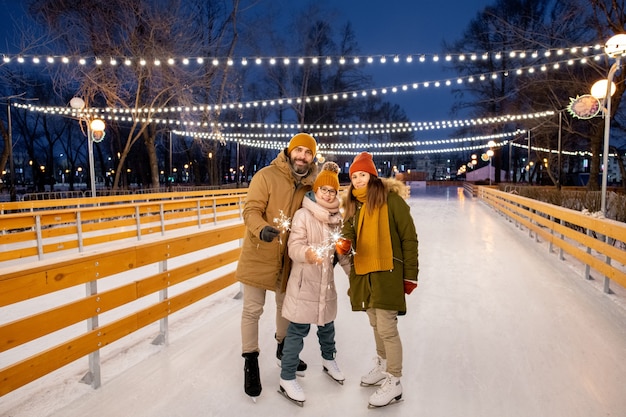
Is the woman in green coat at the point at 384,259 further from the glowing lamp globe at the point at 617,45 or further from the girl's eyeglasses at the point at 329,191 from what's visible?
the glowing lamp globe at the point at 617,45

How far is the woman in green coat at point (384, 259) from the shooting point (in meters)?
2.56

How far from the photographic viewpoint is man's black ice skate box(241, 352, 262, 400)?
8.61ft

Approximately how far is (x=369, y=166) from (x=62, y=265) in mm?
2010

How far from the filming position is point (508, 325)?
3877 mm

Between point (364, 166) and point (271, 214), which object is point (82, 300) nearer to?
point (271, 214)

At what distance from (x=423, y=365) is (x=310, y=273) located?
122 centimetres

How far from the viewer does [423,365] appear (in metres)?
3.06

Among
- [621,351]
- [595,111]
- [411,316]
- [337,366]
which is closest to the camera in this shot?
[337,366]

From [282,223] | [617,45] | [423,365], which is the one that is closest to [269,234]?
[282,223]

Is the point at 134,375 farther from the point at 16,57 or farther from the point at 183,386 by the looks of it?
the point at 16,57

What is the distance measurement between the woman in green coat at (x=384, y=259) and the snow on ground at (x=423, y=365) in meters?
0.33

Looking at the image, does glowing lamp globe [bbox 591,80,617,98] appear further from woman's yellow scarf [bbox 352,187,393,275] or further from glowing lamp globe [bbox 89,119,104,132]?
glowing lamp globe [bbox 89,119,104,132]

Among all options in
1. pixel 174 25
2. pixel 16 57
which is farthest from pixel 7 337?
pixel 174 25

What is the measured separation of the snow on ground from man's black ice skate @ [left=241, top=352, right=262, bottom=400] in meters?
0.06
